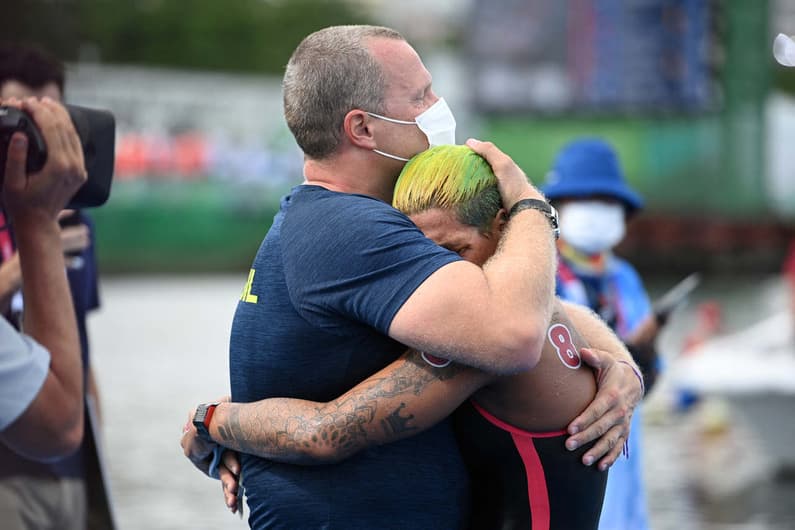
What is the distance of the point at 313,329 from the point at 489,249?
37cm

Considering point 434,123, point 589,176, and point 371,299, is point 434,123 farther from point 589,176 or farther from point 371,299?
point 589,176

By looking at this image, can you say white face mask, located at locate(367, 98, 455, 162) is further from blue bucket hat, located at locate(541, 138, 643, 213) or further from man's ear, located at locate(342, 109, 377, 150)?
blue bucket hat, located at locate(541, 138, 643, 213)

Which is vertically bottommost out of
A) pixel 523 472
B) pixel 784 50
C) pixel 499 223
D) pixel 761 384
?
pixel 761 384

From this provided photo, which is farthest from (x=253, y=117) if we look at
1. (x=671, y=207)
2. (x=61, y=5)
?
(x=671, y=207)

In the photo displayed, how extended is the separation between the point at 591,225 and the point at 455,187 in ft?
8.04

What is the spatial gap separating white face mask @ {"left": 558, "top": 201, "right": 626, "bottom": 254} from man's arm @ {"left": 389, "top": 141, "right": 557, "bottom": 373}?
2.52m

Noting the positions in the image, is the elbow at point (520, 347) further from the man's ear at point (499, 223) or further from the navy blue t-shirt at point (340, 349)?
the man's ear at point (499, 223)

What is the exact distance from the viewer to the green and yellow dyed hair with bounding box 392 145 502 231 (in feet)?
8.00

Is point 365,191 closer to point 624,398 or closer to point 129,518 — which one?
point 624,398

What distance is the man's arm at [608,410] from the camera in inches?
96.4

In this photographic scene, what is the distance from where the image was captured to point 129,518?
24.3ft

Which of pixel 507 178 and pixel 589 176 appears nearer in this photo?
pixel 507 178

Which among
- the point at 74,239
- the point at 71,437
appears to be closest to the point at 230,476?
the point at 71,437

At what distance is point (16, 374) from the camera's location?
2.24m
